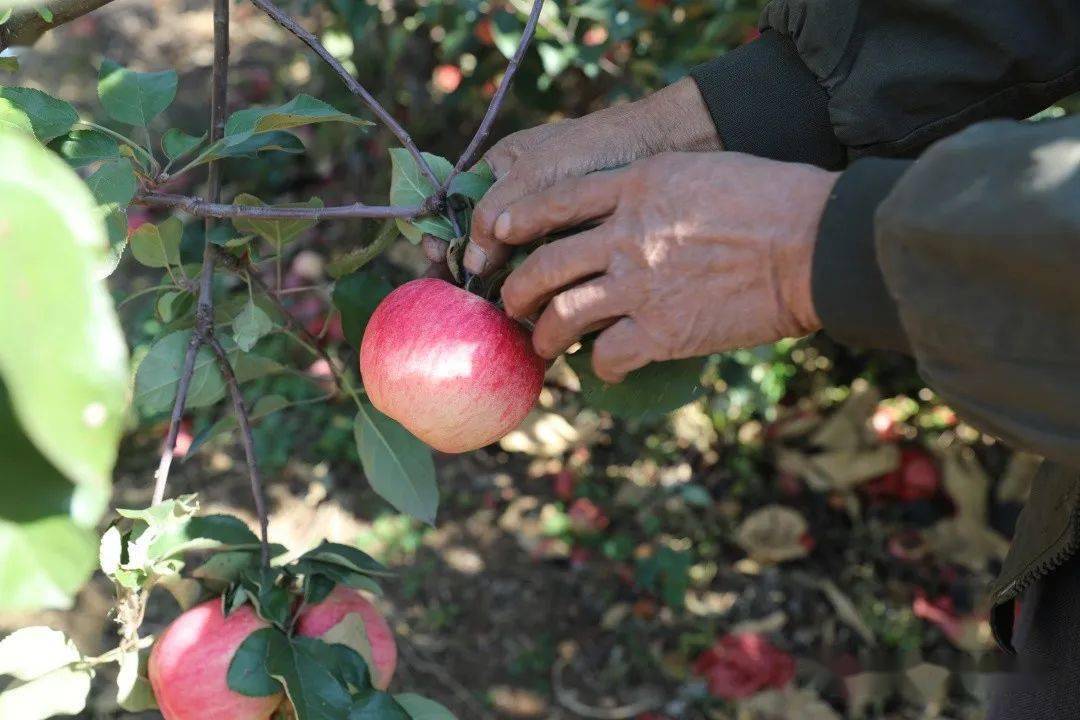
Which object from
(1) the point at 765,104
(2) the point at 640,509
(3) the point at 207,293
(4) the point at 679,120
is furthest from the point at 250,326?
(2) the point at 640,509

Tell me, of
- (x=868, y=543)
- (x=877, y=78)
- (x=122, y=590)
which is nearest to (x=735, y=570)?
(x=868, y=543)

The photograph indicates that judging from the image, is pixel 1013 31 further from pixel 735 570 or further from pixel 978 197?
pixel 735 570

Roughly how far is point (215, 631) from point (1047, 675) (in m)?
1.01

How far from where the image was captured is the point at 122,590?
1.09 meters

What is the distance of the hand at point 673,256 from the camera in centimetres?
93

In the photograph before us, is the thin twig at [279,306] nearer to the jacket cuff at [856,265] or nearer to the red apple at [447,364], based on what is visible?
the red apple at [447,364]

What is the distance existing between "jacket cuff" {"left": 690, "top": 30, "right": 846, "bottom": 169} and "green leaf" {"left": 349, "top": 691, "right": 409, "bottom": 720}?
2.72ft

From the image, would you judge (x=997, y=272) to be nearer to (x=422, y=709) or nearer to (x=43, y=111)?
(x=422, y=709)

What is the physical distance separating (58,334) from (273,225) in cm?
86

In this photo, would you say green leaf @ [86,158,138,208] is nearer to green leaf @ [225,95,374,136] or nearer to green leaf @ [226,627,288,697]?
green leaf @ [225,95,374,136]

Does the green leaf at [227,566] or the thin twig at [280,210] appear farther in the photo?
the green leaf at [227,566]

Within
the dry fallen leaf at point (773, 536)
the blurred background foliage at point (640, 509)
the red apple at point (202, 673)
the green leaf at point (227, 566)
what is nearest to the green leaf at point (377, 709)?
the red apple at point (202, 673)

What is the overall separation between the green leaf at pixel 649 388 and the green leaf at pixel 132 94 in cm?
63

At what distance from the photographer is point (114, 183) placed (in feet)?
3.37
